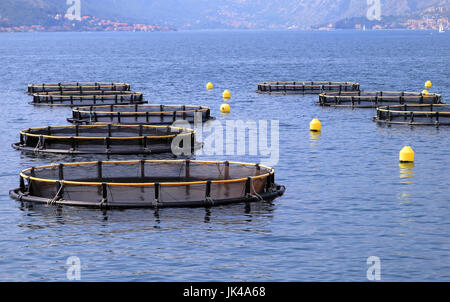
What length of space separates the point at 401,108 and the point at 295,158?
94.3 ft

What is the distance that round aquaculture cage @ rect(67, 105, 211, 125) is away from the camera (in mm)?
82375

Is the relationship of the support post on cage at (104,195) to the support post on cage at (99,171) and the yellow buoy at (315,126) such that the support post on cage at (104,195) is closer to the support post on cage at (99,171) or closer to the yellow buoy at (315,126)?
the support post on cage at (99,171)

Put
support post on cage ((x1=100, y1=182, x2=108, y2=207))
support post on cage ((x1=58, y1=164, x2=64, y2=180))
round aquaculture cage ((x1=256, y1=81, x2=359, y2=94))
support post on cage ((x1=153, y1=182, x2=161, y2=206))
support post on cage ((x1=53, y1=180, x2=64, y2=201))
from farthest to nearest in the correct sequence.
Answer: round aquaculture cage ((x1=256, y1=81, x2=359, y2=94))
support post on cage ((x1=58, y1=164, x2=64, y2=180))
support post on cage ((x1=53, y1=180, x2=64, y2=201))
support post on cage ((x1=153, y1=182, x2=161, y2=206))
support post on cage ((x1=100, y1=182, x2=108, y2=207))

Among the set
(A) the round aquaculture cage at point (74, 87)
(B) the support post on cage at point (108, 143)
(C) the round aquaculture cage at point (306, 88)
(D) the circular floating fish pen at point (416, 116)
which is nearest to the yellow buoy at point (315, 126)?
(D) the circular floating fish pen at point (416, 116)

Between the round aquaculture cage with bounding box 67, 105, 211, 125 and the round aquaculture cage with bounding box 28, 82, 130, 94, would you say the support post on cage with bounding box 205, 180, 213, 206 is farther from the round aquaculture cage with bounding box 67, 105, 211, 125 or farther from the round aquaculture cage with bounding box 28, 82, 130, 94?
the round aquaculture cage with bounding box 28, 82, 130, 94

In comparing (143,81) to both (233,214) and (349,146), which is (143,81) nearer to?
(349,146)

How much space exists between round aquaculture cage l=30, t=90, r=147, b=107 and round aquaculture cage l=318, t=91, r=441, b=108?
24.5 m

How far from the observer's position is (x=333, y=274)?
35.2 metres

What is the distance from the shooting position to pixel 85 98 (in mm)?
104375

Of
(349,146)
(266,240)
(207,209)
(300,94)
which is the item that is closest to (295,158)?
(349,146)

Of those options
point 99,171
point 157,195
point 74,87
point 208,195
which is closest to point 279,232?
point 208,195

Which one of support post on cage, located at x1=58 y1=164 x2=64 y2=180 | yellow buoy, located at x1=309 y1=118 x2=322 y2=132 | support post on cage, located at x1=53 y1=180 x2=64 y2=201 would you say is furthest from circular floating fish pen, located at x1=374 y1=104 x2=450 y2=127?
support post on cage, located at x1=53 y1=180 x2=64 y2=201

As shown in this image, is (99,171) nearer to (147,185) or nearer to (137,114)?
(147,185)

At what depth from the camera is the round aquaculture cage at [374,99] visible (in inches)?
4097
